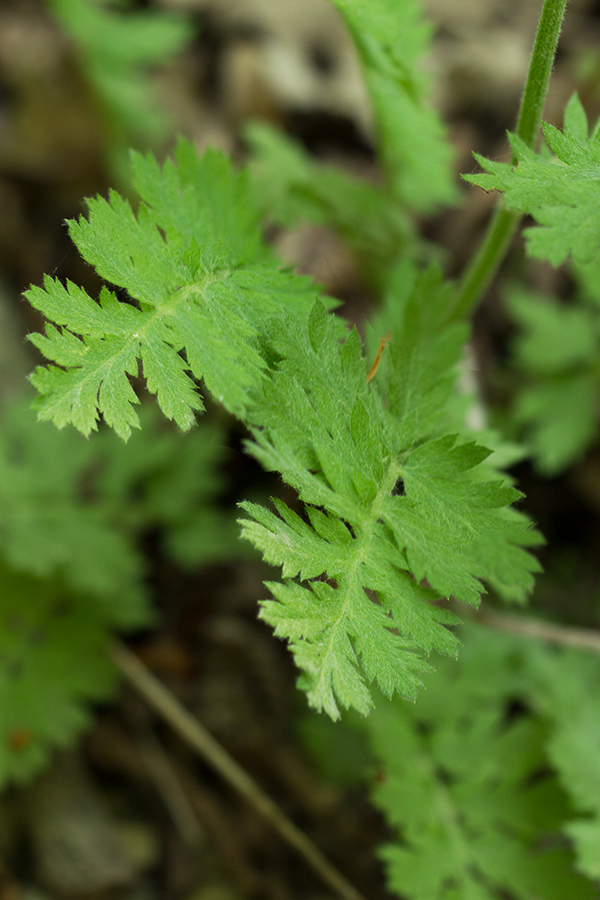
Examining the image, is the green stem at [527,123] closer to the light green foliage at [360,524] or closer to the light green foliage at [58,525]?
the light green foliage at [360,524]

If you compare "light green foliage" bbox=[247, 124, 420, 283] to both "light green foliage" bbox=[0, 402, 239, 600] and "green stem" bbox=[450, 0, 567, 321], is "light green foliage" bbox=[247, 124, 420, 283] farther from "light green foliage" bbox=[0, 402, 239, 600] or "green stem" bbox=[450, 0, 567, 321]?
"light green foliage" bbox=[0, 402, 239, 600]

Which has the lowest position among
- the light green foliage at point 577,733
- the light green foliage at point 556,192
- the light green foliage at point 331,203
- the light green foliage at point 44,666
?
the light green foliage at point 44,666

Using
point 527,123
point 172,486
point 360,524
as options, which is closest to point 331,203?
point 527,123

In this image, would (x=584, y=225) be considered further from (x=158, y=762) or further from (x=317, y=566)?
(x=158, y=762)

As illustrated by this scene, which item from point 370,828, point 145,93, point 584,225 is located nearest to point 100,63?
point 145,93

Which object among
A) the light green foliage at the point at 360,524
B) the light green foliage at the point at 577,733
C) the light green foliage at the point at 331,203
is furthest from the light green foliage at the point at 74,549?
the light green foliage at the point at 360,524

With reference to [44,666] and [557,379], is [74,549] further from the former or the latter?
[557,379]
